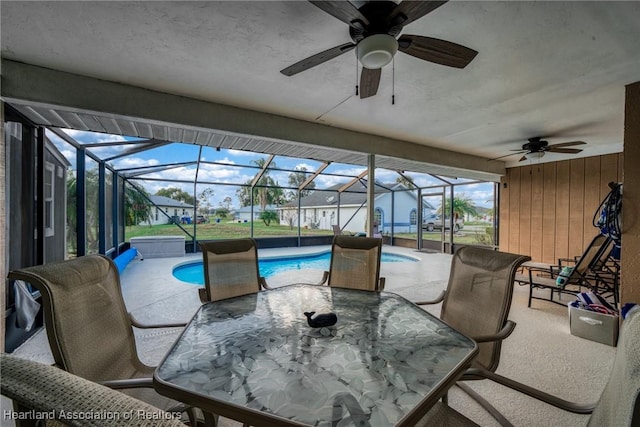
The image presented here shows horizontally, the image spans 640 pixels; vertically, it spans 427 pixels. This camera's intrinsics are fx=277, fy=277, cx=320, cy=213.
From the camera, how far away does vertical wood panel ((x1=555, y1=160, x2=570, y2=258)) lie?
6109 mm

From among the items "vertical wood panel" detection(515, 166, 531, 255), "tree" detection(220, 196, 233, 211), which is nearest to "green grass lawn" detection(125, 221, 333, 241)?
"tree" detection(220, 196, 233, 211)

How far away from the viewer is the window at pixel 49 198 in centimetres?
337

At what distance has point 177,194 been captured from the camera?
8.85m

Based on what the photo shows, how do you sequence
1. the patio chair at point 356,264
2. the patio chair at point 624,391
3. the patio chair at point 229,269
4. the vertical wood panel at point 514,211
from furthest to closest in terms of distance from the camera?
the vertical wood panel at point 514,211, the patio chair at point 356,264, the patio chair at point 229,269, the patio chair at point 624,391

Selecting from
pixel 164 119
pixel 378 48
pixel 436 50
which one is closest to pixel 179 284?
pixel 164 119

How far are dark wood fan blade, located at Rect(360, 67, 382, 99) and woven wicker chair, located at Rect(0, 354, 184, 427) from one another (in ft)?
7.12

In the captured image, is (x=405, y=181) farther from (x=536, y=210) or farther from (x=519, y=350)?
(x=519, y=350)

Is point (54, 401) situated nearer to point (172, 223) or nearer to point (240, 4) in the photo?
point (240, 4)

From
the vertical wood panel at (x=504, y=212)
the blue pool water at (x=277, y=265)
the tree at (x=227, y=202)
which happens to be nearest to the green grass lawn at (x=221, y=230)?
the tree at (x=227, y=202)

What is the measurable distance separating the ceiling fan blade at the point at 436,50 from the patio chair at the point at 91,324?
2233 mm

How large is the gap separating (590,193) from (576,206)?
0.35m

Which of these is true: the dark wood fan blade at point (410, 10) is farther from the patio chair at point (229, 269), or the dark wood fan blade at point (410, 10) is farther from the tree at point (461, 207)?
the tree at point (461, 207)

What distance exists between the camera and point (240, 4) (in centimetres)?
177

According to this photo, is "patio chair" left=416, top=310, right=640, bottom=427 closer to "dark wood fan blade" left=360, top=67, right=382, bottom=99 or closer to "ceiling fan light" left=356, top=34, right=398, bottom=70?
"ceiling fan light" left=356, top=34, right=398, bottom=70
